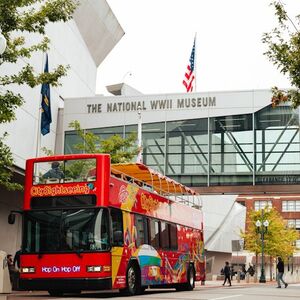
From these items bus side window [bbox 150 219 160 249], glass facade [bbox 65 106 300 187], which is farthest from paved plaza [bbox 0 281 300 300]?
glass facade [bbox 65 106 300 187]

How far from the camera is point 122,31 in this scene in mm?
Result: 53062

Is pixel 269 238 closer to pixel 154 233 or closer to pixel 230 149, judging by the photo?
pixel 230 149

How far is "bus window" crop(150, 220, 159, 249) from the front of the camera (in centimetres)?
2092

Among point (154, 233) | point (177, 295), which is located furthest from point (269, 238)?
point (177, 295)

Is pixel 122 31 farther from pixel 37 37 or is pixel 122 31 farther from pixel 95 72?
pixel 37 37

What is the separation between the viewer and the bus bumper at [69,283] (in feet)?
55.7

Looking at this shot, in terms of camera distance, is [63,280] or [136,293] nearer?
[63,280]

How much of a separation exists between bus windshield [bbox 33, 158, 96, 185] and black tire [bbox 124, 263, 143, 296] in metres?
3.22

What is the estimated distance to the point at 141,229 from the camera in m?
20.0

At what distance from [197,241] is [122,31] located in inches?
1181

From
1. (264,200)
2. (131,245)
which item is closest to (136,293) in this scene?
(131,245)

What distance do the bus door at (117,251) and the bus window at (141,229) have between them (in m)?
1.40

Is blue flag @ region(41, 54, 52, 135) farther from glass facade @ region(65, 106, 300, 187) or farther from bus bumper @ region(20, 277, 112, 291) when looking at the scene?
bus bumper @ region(20, 277, 112, 291)

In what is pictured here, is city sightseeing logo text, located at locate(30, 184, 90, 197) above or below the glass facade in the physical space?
below
